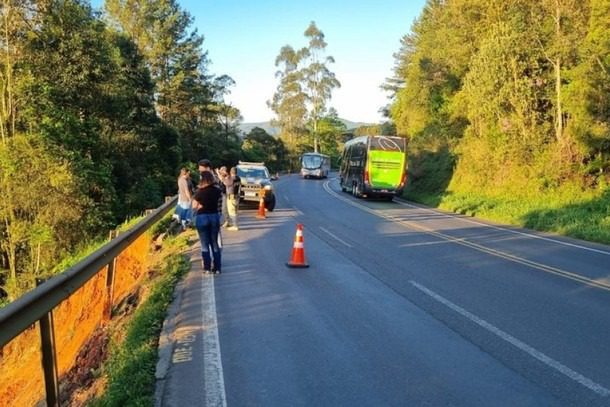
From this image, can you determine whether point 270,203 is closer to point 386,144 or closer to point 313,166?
point 386,144

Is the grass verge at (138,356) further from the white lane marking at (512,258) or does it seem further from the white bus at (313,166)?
the white bus at (313,166)

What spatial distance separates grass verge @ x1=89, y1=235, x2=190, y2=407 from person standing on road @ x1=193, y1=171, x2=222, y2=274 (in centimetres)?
79

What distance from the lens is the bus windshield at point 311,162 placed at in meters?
62.5

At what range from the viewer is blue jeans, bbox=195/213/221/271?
32.7ft

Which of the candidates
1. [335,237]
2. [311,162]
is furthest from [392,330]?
[311,162]

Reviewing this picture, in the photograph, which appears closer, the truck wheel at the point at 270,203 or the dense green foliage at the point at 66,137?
the dense green foliage at the point at 66,137

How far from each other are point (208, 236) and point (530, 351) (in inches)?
227

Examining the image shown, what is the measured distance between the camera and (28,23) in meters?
24.0

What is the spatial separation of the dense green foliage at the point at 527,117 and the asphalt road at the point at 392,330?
800cm

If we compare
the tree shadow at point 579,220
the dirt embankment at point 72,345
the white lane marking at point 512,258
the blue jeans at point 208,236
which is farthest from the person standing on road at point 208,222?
the tree shadow at point 579,220

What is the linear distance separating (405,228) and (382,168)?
12.7m

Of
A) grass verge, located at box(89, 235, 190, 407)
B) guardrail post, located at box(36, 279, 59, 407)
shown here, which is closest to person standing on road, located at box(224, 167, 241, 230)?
grass verge, located at box(89, 235, 190, 407)

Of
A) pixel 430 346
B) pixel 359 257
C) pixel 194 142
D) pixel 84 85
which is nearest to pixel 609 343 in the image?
pixel 430 346

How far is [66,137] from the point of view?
23.5m
